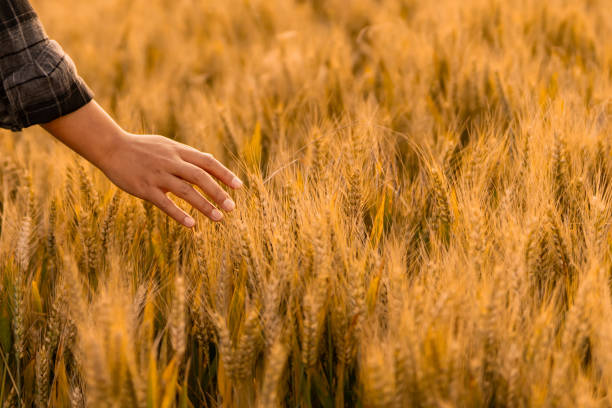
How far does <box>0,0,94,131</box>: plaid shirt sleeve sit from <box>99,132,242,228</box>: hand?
0.14m

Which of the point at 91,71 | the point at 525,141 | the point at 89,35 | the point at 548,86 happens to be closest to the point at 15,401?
the point at 525,141

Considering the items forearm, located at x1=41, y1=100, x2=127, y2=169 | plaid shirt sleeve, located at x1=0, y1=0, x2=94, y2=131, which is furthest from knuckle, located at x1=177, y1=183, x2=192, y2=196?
plaid shirt sleeve, located at x1=0, y1=0, x2=94, y2=131

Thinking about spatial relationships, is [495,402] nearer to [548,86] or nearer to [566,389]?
[566,389]

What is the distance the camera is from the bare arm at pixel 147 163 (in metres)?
1.20

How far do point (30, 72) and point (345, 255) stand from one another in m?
0.70

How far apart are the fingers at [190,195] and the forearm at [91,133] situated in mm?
137

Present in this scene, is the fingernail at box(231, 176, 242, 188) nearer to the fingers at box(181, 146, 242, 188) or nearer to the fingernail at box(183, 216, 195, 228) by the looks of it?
the fingers at box(181, 146, 242, 188)

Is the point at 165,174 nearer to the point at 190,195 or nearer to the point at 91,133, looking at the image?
the point at 190,195

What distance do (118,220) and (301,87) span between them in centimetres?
98

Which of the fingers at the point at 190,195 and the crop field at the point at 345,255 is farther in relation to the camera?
the fingers at the point at 190,195

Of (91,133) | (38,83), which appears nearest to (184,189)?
(91,133)

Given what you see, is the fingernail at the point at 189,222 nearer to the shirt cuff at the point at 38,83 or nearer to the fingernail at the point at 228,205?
the fingernail at the point at 228,205

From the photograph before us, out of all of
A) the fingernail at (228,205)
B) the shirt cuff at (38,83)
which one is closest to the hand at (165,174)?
the fingernail at (228,205)

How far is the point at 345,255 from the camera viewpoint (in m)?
1.01
